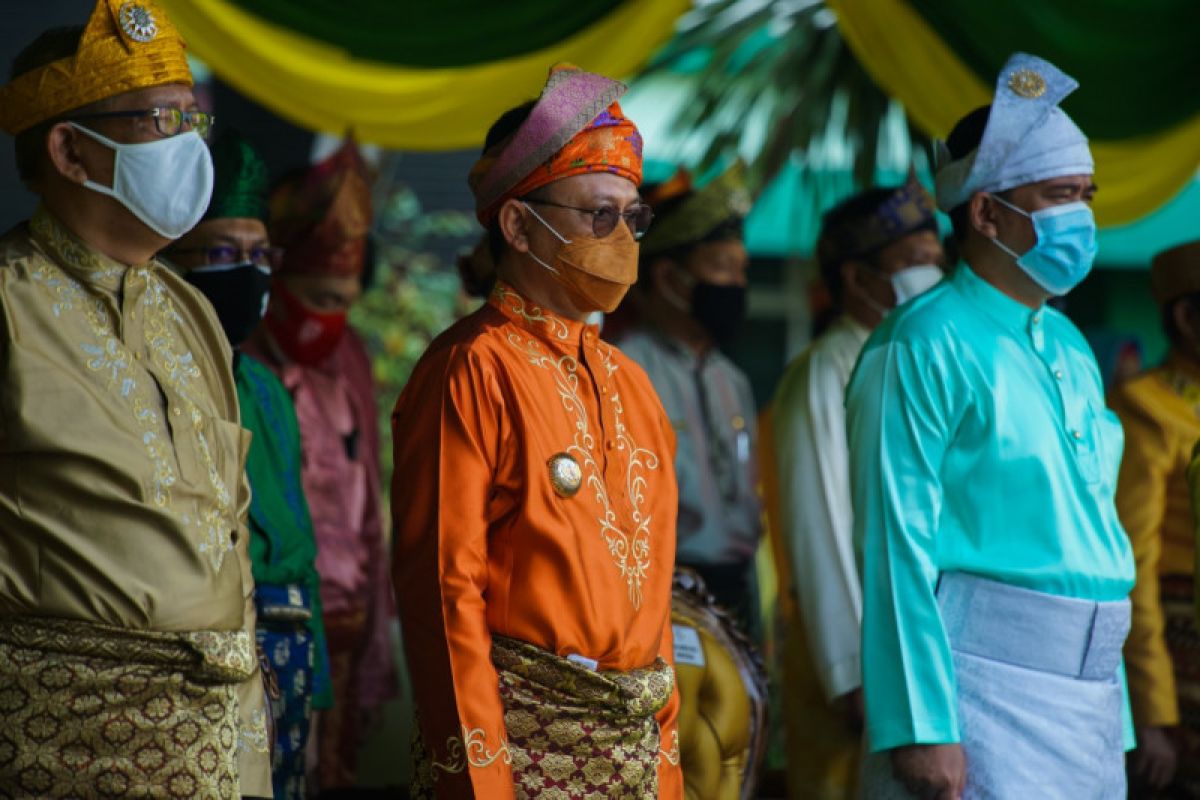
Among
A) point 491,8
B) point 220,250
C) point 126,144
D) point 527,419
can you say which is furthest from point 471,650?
point 491,8

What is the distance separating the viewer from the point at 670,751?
3568 millimetres

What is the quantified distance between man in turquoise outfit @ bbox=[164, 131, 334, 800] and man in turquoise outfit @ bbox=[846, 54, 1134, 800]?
142 centimetres

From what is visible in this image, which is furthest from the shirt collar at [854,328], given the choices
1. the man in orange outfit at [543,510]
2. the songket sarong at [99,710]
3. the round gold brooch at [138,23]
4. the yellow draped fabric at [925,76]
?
the songket sarong at [99,710]

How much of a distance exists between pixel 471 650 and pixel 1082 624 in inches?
57.8

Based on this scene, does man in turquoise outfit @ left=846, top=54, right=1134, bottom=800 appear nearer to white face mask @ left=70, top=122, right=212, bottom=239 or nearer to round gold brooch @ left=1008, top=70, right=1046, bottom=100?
round gold brooch @ left=1008, top=70, right=1046, bottom=100

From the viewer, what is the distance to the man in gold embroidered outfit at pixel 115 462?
119 inches

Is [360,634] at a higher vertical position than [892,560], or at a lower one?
lower

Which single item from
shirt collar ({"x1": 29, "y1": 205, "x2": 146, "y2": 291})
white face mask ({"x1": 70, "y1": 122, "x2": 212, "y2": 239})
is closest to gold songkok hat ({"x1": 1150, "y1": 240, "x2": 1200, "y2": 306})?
white face mask ({"x1": 70, "y1": 122, "x2": 212, "y2": 239})

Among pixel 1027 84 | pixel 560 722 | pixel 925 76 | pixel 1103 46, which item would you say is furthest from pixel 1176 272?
pixel 560 722

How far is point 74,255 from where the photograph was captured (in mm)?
3246

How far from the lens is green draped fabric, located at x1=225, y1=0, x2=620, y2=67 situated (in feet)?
16.9

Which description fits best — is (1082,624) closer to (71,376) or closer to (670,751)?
(670,751)

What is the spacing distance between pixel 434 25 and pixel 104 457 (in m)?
2.56

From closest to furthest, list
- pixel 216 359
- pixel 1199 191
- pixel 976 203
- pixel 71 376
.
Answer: pixel 71 376 → pixel 216 359 → pixel 976 203 → pixel 1199 191
